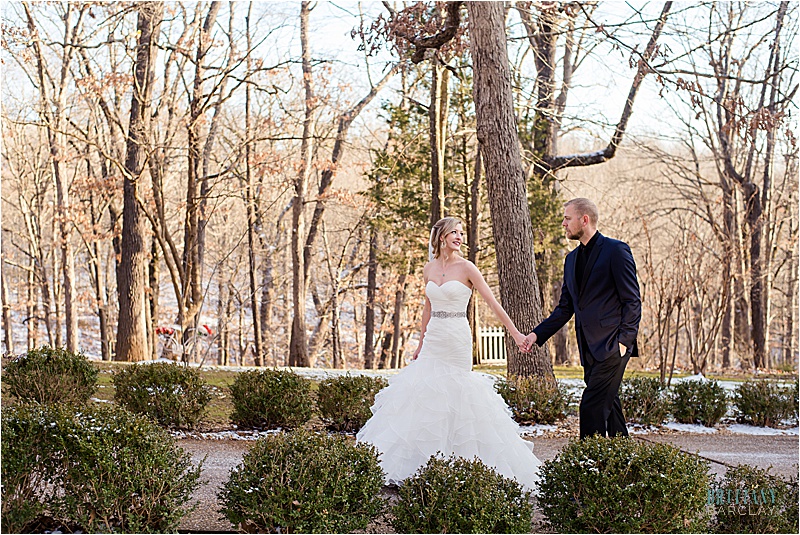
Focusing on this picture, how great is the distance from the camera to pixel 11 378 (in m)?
8.52

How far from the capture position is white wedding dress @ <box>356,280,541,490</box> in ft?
19.0

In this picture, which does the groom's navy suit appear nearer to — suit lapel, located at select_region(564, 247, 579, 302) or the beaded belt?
suit lapel, located at select_region(564, 247, 579, 302)

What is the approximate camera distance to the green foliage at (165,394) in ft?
27.3

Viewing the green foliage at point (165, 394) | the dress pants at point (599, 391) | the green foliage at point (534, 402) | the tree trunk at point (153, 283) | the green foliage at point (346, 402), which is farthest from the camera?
the tree trunk at point (153, 283)

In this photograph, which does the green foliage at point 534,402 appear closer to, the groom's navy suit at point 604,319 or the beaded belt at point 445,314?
the beaded belt at point 445,314

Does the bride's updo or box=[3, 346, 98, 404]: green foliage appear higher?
the bride's updo

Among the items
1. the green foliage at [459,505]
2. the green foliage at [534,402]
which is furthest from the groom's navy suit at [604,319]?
the green foliage at [534,402]

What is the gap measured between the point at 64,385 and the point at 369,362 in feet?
59.7

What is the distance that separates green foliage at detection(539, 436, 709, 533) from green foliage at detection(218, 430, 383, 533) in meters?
1.18

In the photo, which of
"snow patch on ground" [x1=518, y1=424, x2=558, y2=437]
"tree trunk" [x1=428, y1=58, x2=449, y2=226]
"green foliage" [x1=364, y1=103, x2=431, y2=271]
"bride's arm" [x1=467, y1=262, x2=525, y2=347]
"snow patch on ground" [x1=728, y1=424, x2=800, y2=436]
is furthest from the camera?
"green foliage" [x1=364, y1=103, x2=431, y2=271]

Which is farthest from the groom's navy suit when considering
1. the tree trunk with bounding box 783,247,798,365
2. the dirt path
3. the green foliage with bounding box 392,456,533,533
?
the tree trunk with bounding box 783,247,798,365

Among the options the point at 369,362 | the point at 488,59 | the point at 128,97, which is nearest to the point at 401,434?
the point at 488,59

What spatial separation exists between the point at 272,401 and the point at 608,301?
171 inches

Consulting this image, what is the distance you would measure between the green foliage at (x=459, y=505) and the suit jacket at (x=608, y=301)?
134 cm
